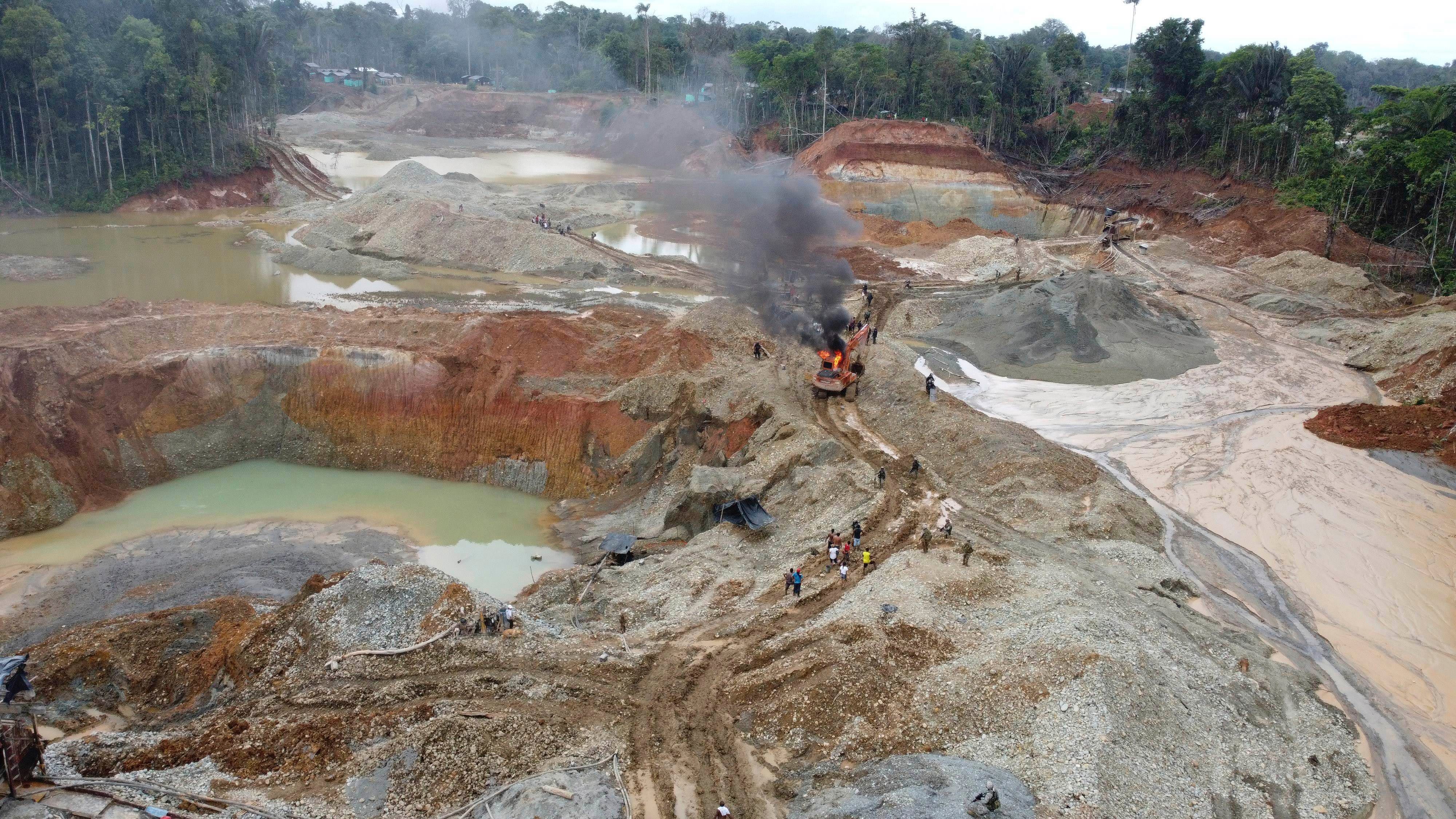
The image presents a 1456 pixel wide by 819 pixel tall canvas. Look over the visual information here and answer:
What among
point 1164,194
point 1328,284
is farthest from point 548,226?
point 1328,284

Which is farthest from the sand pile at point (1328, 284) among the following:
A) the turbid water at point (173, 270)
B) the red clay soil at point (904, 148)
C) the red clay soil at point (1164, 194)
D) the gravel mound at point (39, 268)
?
the gravel mound at point (39, 268)

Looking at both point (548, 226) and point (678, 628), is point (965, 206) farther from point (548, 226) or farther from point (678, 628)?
point (678, 628)

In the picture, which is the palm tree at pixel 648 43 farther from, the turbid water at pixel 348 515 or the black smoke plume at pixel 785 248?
the turbid water at pixel 348 515

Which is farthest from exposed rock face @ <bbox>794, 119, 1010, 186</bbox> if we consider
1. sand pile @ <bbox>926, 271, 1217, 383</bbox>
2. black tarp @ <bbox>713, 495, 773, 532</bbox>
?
black tarp @ <bbox>713, 495, 773, 532</bbox>

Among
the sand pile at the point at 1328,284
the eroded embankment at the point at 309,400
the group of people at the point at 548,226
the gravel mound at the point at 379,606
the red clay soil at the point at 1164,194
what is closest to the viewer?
the gravel mound at the point at 379,606

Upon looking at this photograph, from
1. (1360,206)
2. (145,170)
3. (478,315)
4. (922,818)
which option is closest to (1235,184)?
(1360,206)

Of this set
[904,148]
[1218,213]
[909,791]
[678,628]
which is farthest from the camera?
[904,148]

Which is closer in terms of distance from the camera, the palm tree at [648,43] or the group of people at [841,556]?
the group of people at [841,556]
